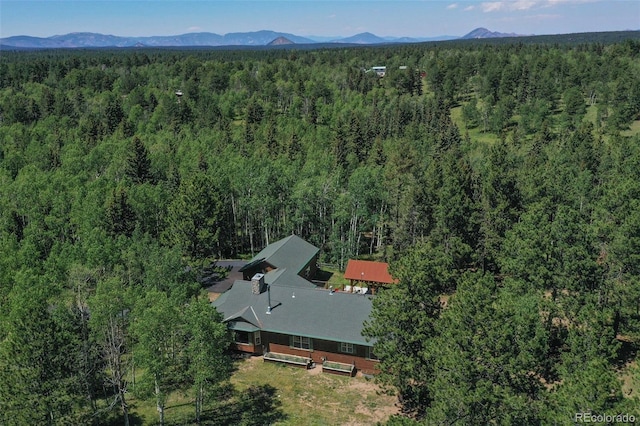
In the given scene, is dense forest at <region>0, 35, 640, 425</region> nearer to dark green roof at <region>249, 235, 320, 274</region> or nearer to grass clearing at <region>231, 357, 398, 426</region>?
grass clearing at <region>231, 357, 398, 426</region>

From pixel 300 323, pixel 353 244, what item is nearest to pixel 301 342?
pixel 300 323

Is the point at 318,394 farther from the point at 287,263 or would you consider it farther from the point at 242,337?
the point at 287,263

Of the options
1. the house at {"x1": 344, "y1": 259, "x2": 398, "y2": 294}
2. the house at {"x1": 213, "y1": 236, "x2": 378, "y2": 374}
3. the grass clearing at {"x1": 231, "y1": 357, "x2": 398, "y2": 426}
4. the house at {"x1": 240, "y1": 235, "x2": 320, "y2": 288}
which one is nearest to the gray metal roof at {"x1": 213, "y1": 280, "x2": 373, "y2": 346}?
the house at {"x1": 213, "y1": 236, "x2": 378, "y2": 374}

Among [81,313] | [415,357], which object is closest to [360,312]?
[415,357]

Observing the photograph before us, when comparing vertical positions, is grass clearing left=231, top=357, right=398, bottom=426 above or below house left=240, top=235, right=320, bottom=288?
below

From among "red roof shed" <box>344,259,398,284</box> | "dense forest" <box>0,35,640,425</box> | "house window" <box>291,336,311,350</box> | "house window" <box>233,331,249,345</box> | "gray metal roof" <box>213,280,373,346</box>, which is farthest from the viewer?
"red roof shed" <box>344,259,398,284</box>

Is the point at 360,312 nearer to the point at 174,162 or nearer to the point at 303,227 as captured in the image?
the point at 303,227
